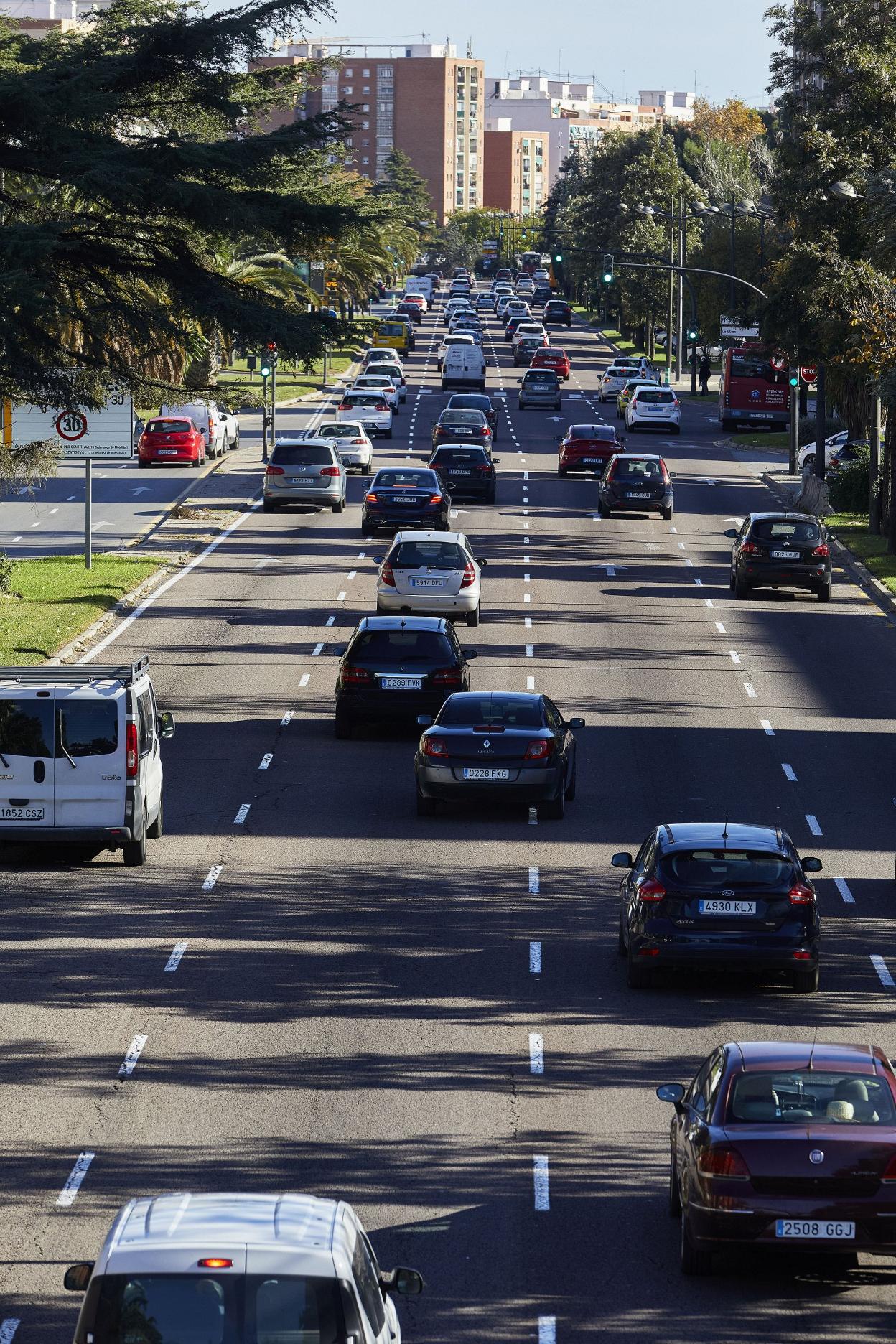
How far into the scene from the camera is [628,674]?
3456cm

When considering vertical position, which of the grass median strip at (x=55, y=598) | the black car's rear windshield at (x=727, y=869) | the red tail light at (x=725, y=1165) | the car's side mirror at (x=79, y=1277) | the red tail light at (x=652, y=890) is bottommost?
the grass median strip at (x=55, y=598)

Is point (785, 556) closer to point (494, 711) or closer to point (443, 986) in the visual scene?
point (494, 711)

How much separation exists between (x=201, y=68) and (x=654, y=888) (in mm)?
15150

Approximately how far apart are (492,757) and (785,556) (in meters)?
19.2

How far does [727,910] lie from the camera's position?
17.0 meters

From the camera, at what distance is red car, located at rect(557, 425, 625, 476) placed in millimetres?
62938

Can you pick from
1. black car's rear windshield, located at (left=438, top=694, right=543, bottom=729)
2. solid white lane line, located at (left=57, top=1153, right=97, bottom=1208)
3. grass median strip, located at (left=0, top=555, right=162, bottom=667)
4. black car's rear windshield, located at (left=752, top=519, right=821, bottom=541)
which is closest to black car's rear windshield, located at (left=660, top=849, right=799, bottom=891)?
solid white lane line, located at (left=57, top=1153, right=97, bottom=1208)

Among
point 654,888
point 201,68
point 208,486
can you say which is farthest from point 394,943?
point 208,486

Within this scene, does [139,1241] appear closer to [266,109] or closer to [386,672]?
[386,672]

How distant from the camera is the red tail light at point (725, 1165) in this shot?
10531 mm

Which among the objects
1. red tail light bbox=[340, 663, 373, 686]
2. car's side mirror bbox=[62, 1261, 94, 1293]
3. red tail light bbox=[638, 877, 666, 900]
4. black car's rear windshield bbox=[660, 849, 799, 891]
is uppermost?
car's side mirror bbox=[62, 1261, 94, 1293]

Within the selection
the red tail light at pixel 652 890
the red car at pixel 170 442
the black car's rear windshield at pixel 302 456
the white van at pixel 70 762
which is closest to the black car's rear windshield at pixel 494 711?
the white van at pixel 70 762

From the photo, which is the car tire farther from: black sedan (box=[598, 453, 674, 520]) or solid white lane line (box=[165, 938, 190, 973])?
black sedan (box=[598, 453, 674, 520])

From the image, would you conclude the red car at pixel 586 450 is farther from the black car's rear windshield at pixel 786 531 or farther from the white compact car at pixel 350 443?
the black car's rear windshield at pixel 786 531
